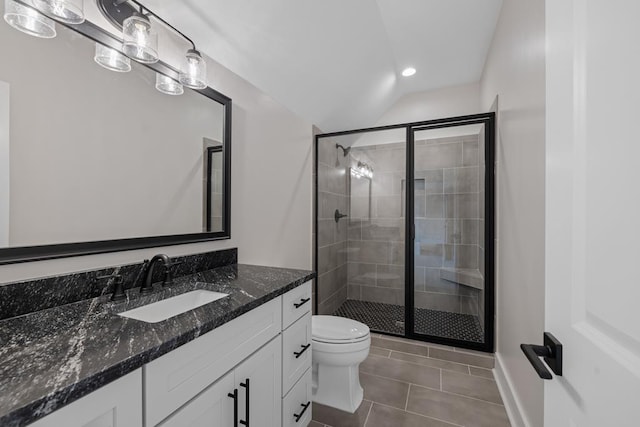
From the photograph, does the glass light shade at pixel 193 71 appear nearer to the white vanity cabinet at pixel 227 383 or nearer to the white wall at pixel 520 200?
the white vanity cabinet at pixel 227 383

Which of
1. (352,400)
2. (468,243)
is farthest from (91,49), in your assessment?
(468,243)

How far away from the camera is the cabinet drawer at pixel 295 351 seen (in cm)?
136

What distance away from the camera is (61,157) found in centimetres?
108

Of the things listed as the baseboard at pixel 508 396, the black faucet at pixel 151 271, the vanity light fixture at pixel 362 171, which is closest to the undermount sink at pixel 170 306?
the black faucet at pixel 151 271

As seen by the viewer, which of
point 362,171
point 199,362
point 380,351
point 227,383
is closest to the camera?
point 199,362

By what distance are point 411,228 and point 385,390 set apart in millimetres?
1395

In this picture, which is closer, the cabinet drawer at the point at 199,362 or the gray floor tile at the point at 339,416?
the cabinet drawer at the point at 199,362

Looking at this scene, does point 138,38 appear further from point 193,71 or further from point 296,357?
point 296,357

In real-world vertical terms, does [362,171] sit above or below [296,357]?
above

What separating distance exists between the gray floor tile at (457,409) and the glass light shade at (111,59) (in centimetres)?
243

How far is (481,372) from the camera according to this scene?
2.19 meters

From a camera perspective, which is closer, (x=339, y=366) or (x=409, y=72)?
(x=339, y=366)

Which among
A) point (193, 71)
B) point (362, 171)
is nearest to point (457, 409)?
point (362, 171)

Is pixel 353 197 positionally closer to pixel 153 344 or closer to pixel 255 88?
pixel 255 88
